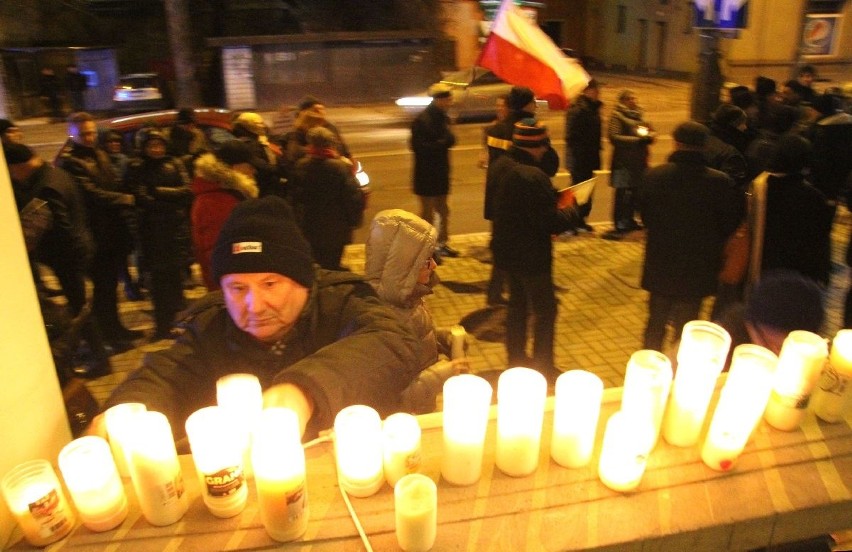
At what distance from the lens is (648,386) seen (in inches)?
66.1

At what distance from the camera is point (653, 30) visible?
31172 millimetres

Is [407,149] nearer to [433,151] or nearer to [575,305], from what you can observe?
[433,151]

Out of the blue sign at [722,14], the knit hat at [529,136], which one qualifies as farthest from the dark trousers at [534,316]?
the blue sign at [722,14]

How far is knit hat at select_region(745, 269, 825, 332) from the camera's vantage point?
2473 mm

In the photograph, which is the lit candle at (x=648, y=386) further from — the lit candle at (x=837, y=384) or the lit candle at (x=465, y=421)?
the lit candle at (x=837, y=384)

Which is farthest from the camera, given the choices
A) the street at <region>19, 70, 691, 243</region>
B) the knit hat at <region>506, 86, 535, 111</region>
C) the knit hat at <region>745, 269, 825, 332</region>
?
the street at <region>19, 70, 691, 243</region>

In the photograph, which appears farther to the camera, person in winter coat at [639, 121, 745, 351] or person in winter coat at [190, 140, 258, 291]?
person in winter coat at [190, 140, 258, 291]

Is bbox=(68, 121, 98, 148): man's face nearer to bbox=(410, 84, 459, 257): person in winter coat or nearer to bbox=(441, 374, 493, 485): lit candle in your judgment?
bbox=(410, 84, 459, 257): person in winter coat

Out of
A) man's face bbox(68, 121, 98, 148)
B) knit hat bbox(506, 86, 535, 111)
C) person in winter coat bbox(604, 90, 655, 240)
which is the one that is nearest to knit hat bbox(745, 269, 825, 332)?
knit hat bbox(506, 86, 535, 111)

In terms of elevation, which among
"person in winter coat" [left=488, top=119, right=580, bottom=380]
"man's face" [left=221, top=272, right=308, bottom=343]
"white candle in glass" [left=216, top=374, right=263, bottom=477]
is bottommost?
"person in winter coat" [left=488, top=119, right=580, bottom=380]

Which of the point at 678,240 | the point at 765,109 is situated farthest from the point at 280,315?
the point at 765,109

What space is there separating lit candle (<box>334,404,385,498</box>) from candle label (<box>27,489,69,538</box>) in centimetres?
68

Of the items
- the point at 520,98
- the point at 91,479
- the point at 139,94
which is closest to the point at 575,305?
the point at 520,98

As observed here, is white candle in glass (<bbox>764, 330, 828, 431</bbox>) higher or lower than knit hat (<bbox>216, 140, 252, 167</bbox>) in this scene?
lower
